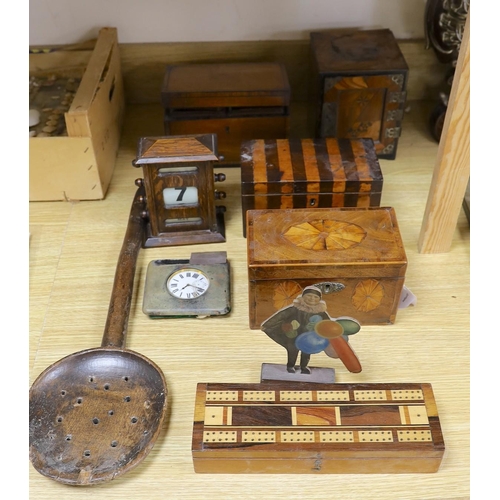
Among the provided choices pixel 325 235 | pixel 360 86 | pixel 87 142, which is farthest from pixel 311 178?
pixel 87 142

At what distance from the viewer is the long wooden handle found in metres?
1.02

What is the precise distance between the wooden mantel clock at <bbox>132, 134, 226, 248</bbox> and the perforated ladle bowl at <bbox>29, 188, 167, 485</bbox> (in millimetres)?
229

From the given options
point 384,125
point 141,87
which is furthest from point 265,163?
point 141,87

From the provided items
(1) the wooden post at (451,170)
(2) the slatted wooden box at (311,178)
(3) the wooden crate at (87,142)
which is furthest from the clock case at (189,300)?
(1) the wooden post at (451,170)

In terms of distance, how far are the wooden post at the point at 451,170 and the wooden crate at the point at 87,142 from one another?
2.15 feet

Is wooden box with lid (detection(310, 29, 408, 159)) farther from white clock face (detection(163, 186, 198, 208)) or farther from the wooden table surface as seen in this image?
white clock face (detection(163, 186, 198, 208))

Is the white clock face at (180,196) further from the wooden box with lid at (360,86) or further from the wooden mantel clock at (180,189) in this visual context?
the wooden box with lid at (360,86)

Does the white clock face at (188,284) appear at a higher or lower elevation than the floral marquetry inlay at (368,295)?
lower

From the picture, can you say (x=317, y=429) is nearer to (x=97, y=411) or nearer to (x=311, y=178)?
(x=97, y=411)

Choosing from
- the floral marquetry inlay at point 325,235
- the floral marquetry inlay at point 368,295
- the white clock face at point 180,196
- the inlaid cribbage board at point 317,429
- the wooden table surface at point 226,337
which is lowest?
the wooden table surface at point 226,337

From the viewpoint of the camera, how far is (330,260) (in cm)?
98

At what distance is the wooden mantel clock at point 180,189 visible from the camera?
1.12 metres

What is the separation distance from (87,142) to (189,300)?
1.29ft

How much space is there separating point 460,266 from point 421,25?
0.63 meters
